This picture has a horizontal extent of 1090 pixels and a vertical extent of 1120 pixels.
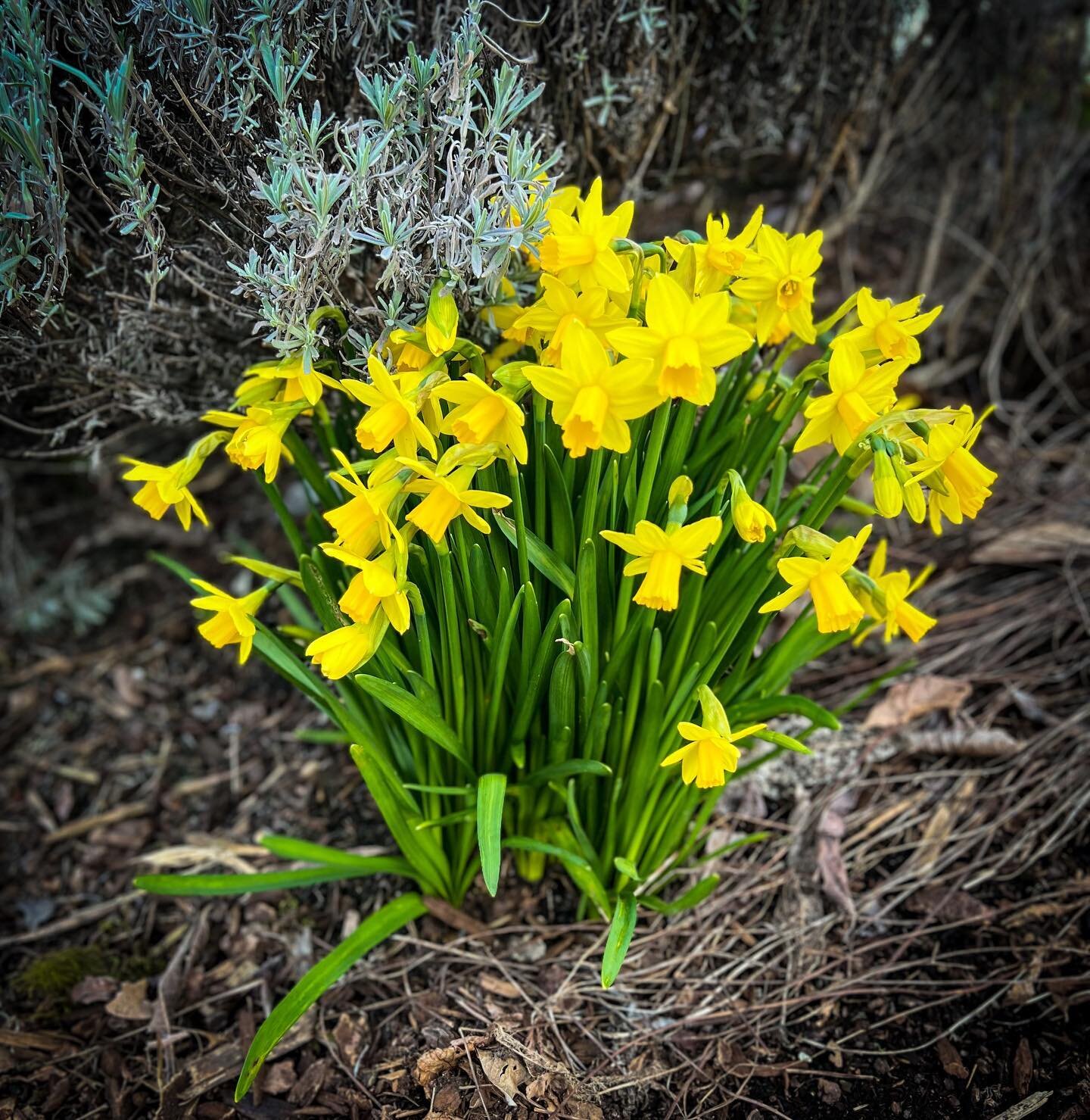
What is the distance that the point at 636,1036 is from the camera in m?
1.64

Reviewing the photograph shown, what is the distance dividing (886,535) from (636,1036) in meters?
1.61

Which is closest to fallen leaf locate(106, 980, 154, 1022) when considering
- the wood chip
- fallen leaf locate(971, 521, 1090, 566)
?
the wood chip

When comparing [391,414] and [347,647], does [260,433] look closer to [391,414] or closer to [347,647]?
[391,414]

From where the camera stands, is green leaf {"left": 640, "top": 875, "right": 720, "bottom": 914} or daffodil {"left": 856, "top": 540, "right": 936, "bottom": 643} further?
green leaf {"left": 640, "top": 875, "right": 720, "bottom": 914}

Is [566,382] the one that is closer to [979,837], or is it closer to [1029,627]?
[979,837]

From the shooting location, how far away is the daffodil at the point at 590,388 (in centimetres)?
120

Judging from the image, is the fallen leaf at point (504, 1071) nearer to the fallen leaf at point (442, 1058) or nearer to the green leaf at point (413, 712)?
the fallen leaf at point (442, 1058)

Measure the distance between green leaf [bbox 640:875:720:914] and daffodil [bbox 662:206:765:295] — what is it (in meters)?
1.00

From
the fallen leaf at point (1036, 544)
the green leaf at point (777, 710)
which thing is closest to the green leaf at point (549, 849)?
the green leaf at point (777, 710)

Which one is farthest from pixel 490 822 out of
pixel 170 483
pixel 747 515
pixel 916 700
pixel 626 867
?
pixel 916 700

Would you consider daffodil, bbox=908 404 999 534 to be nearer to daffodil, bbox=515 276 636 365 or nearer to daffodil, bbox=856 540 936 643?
daffodil, bbox=856 540 936 643

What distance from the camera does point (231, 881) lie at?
168 centimetres

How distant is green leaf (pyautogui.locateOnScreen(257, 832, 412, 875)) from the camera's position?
5.58 ft

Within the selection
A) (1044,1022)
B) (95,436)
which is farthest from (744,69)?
(1044,1022)
